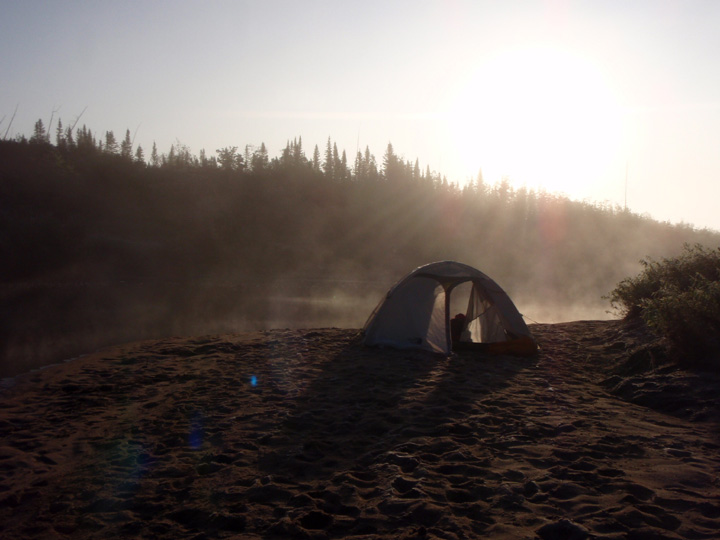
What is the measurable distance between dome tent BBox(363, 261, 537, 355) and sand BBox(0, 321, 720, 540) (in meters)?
1.01

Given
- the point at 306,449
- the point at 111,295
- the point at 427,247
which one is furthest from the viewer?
the point at 427,247

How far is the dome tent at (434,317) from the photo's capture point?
10375mm

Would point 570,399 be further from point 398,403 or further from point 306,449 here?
point 306,449

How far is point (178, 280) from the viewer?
37812 mm

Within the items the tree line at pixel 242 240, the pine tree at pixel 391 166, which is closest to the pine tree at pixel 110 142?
the tree line at pixel 242 240

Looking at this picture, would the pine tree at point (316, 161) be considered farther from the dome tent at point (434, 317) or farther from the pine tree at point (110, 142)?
the dome tent at point (434, 317)

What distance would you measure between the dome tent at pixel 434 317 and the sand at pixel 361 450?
1.01 m

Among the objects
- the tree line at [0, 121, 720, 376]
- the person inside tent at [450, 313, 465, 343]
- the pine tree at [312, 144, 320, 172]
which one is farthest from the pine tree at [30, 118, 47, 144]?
the person inside tent at [450, 313, 465, 343]

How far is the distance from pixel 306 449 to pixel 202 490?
118cm

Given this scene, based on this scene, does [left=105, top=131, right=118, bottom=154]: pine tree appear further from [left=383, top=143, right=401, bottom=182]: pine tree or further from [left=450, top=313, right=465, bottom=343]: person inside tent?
[left=450, top=313, right=465, bottom=343]: person inside tent

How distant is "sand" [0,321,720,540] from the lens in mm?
3941

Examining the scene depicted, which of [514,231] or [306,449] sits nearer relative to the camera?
[306,449]

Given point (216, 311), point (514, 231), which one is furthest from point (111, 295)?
point (514, 231)

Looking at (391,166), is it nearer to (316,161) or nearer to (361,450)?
(316,161)
